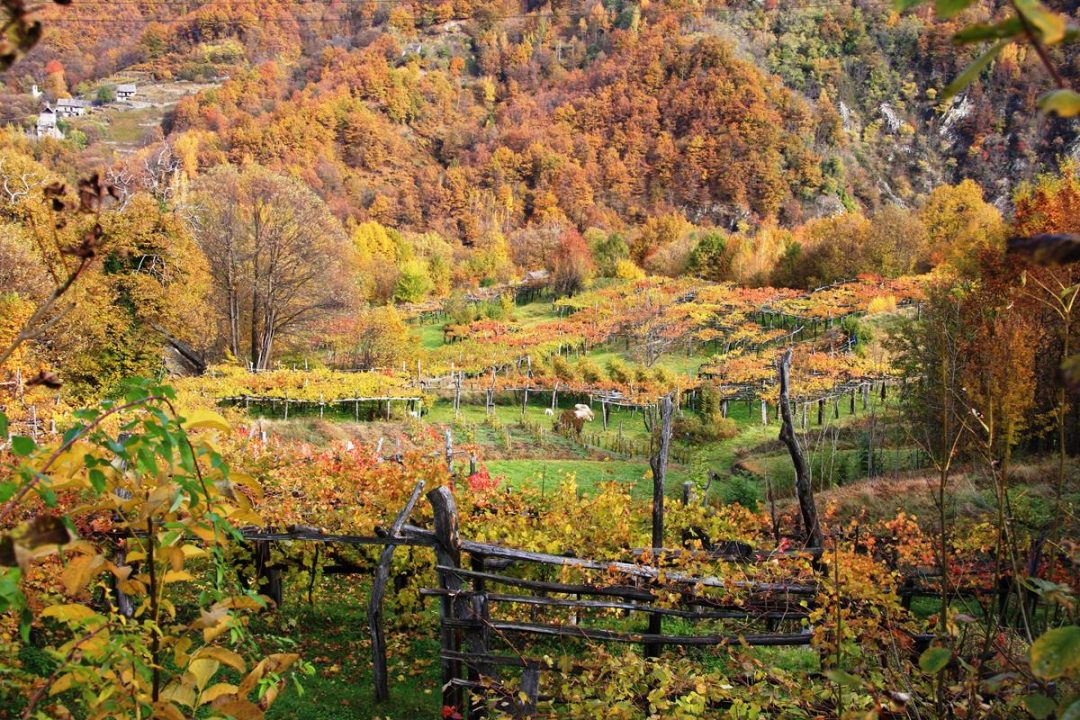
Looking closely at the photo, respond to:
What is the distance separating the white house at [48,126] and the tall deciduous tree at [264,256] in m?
65.3

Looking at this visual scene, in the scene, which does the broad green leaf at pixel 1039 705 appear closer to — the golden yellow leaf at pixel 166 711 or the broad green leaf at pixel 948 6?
the broad green leaf at pixel 948 6

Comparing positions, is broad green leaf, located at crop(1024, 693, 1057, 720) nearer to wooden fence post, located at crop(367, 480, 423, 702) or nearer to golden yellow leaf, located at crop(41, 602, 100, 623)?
golden yellow leaf, located at crop(41, 602, 100, 623)

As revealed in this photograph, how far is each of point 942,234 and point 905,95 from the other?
4843 cm

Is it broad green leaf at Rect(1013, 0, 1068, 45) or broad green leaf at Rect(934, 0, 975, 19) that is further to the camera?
broad green leaf at Rect(934, 0, 975, 19)

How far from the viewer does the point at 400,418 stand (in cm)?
2152

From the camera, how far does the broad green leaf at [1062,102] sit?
2.12ft

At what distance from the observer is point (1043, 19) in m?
0.61

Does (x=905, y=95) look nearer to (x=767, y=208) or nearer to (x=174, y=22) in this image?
(x=767, y=208)

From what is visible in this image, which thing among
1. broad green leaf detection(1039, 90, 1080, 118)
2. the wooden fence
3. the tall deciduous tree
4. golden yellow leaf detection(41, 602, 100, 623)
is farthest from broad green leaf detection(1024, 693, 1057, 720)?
the tall deciduous tree

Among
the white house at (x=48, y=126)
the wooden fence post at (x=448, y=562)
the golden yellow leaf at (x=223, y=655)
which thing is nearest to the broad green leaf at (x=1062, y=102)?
the golden yellow leaf at (x=223, y=655)

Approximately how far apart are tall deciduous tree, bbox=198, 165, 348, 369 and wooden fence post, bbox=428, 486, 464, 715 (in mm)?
20141

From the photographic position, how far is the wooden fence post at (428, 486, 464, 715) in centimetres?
550

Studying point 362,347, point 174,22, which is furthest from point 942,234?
point 174,22

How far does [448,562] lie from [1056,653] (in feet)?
16.4
